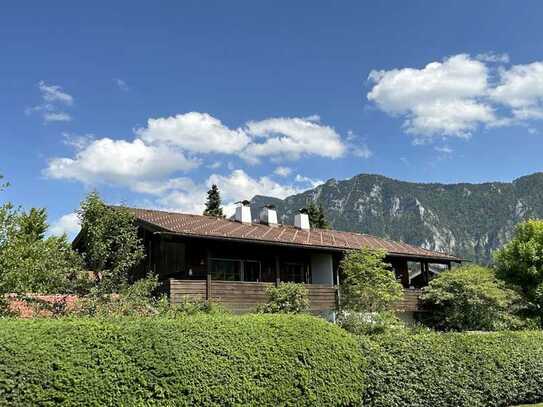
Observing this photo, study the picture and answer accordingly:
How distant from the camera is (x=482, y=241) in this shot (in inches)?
7515

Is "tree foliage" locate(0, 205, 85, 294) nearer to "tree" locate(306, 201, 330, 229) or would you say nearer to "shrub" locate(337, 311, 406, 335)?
"shrub" locate(337, 311, 406, 335)

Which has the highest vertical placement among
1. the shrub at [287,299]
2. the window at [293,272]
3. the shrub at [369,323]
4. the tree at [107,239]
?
the tree at [107,239]

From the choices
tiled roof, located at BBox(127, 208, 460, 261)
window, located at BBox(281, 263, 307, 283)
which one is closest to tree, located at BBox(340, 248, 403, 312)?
tiled roof, located at BBox(127, 208, 460, 261)

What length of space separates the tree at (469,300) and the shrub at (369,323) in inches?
235

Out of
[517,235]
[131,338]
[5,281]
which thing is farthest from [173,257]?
[517,235]

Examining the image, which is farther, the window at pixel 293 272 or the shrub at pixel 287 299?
the window at pixel 293 272

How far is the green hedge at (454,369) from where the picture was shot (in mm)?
14289

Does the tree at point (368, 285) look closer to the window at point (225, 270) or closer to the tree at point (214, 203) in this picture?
the window at point (225, 270)

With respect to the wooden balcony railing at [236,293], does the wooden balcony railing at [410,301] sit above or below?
below

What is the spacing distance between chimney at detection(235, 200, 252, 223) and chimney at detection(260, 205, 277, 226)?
184 centimetres

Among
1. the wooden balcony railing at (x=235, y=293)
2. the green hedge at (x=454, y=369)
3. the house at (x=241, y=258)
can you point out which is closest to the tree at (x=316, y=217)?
the house at (x=241, y=258)

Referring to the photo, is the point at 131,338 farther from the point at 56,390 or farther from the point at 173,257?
the point at 173,257

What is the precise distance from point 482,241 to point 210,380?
192 m

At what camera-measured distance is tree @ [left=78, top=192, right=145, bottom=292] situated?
677 inches
